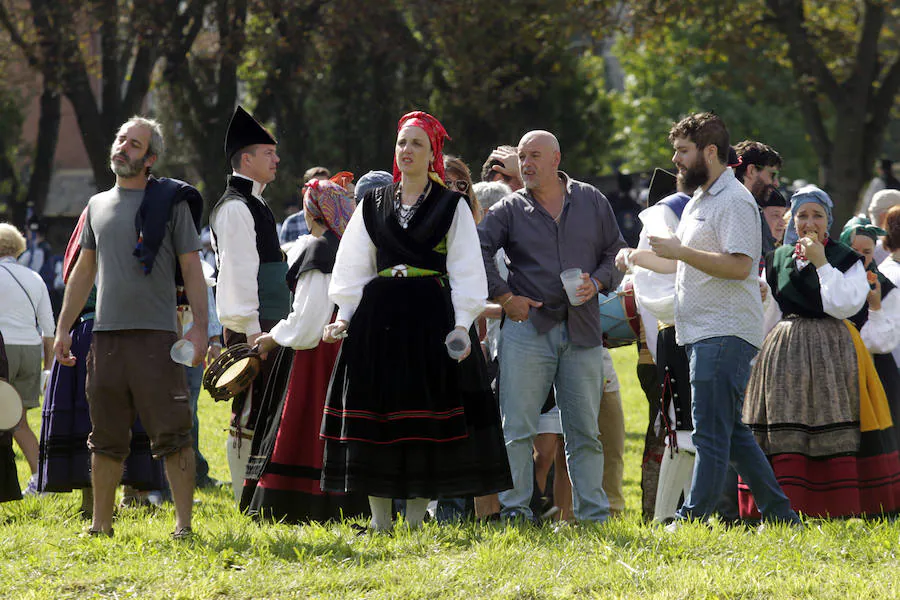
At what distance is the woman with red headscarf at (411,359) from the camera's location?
6211 millimetres

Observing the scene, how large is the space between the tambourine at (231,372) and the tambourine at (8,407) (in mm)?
1190

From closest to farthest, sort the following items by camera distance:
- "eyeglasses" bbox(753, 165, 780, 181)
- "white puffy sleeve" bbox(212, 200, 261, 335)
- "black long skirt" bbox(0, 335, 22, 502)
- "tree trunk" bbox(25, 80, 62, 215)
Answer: "white puffy sleeve" bbox(212, 200, 261, 335), "black long skirt" bbox(0, 335, 22, 502), "eyeglasses" bbox(753, 165, 780, 181), "tree trunk" bbox(25, 80, 62, 215)

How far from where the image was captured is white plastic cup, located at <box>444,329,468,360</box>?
6.02 metres

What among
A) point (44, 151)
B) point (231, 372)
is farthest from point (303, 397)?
point (44, 151)

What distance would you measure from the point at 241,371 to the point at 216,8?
17496mm

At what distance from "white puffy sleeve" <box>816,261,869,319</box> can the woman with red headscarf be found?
2.09 meters

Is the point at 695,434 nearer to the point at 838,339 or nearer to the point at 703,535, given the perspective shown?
the point at 703,535

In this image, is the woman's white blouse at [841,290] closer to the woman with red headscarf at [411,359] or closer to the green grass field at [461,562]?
the green grass field at [461,562]

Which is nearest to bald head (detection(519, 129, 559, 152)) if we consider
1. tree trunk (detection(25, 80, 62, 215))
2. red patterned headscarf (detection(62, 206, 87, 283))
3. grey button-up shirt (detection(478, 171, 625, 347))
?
grey button-up shirt (detection(478, 171, 625, 347))

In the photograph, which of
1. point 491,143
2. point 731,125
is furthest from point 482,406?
point 731,125

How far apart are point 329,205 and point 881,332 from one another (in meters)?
3.45

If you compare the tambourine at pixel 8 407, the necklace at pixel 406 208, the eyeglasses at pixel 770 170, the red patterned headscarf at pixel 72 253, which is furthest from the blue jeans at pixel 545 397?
the tambourine at pixel 8 407

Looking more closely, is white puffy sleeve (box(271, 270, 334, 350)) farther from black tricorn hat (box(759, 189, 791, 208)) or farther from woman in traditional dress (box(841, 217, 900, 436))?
woman in traditional dress (box(841, 217, 900, 436))

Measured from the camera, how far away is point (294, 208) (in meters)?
19.4
